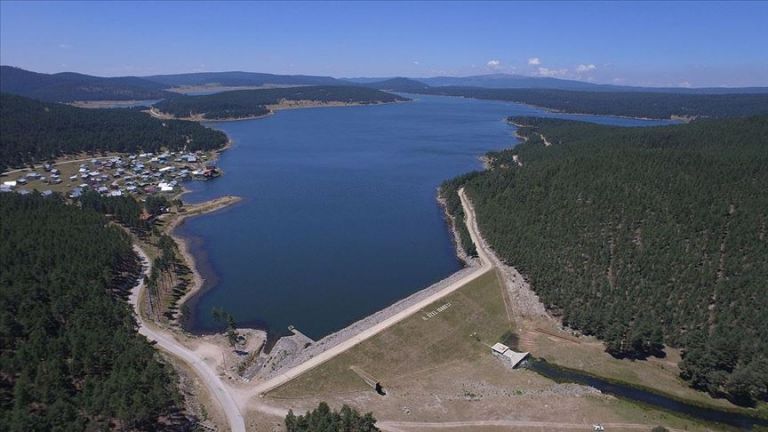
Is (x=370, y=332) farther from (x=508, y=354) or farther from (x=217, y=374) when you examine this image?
(x=217, y=374)

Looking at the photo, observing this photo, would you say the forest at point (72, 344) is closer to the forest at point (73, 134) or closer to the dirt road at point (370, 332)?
Result: the dirt road at point (370, 332)

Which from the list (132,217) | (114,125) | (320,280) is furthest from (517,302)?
(114,125)

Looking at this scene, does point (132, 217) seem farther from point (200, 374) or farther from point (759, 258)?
point (759, 258)

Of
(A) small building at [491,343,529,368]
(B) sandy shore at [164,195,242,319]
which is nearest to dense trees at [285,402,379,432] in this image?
(A) small building at [491,343,529,368]

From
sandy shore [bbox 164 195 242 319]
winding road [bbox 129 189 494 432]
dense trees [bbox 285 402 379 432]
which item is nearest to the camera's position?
dense trees [bbox 285 402 379 432]

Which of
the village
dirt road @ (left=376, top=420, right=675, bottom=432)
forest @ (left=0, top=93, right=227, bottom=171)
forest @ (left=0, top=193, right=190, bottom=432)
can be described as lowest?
dirt road @ (left=376, top=420, right=675, bottom=432)

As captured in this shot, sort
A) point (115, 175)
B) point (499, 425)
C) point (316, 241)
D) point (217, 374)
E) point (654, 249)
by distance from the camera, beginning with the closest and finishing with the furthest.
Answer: point (499, 425)
point (217, 374)
point (654, 249)
point (316, 241)
point (115, 175)

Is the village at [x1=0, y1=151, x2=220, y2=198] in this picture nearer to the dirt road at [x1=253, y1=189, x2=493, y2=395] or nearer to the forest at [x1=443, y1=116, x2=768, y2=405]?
the forest at [x1=443, y1=116, x2=768, y2=405]

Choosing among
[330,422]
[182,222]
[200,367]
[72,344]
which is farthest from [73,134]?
[330,422]
